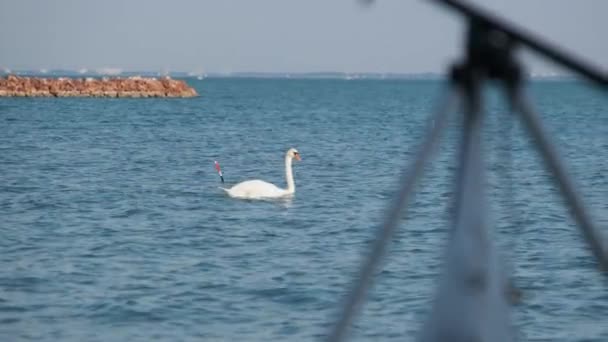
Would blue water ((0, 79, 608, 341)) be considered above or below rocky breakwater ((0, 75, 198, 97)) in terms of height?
below

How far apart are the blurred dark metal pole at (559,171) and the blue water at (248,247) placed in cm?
21

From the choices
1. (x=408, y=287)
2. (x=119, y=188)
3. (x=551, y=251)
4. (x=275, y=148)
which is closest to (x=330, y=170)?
(x=119, y=188)

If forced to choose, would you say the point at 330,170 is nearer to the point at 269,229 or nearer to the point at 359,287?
the point at 269,229

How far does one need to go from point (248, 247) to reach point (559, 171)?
15241 millimetres

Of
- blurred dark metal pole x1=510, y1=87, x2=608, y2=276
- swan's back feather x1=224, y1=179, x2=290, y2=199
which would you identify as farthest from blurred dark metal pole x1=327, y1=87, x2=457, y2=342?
swan's back feather x1=224, y1=179, x2=290, y2=199

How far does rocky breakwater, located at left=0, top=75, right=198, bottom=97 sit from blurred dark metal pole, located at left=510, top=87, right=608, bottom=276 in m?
106

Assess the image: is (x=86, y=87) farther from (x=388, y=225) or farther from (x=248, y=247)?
(x=388, y=225)

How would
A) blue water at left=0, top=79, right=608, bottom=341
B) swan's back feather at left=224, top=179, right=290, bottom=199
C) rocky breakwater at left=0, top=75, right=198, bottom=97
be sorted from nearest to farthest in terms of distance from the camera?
blue water at left=0, top=79, right=608, bottom=341 → swan's back feather at left=224, top=179, right=290, bottom=199 → rocky breakwater at left=0, top=75, right=198, bottom=97

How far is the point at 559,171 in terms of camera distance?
9.21ft

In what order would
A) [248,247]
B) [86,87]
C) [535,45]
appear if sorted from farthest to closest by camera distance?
[86,87] → [248,247] → [535,45]

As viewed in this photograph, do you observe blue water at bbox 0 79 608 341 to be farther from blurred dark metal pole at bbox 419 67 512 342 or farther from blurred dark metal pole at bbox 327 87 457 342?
blurred dark metal pole at bbox 327 87 457 342

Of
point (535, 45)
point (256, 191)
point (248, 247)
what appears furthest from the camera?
point (256, 191)

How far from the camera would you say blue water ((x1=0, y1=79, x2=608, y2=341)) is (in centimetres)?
1184

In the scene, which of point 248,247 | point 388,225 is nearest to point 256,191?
point 248,247
